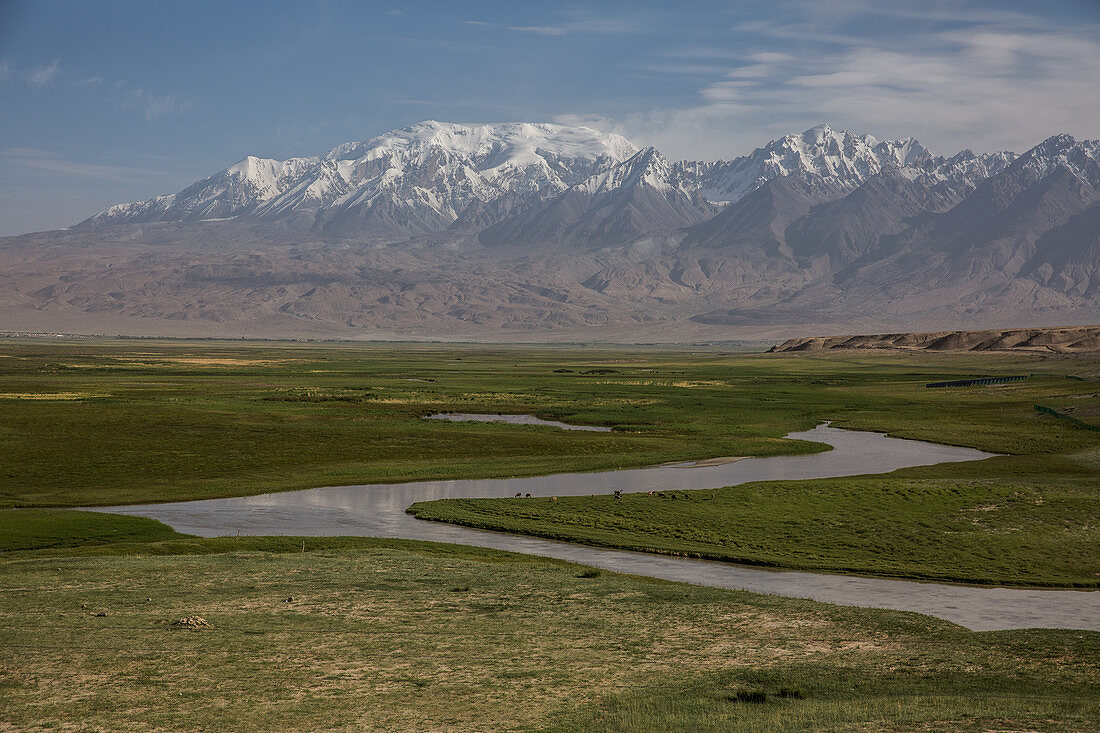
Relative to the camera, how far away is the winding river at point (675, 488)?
96.0 ft

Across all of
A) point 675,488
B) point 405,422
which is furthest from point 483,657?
point 405,422

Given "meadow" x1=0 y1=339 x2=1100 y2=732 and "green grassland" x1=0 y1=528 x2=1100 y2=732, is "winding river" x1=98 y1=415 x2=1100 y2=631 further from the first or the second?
"green grassland" x1=0 y1=528 x2=1100 y2=732

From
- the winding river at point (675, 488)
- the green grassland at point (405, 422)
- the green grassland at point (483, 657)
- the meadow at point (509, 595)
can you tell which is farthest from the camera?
the green grassland at point (405, 422)

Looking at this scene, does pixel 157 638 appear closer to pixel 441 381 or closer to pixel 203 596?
pixel 203 596

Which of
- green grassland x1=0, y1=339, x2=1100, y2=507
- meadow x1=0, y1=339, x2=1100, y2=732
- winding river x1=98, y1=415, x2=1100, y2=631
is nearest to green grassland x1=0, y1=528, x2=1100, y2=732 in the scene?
meadow x1=0, y1=339, x2=1100, y2=732

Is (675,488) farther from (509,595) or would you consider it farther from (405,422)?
(405,422)

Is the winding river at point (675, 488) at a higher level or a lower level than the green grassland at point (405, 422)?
lower

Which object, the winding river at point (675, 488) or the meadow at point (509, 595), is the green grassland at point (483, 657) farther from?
the winding river at point (675, 488)

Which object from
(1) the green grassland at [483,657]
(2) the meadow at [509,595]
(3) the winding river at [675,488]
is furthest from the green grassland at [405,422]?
(1) the green grassland at [483,657]

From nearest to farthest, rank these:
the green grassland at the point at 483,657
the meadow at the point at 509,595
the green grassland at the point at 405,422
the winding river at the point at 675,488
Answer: the green grassland at the point at 483,657 → the meadow at the point at 509,595 → the winding river at the point at 675,488 → the green grassland at the point at 405,422

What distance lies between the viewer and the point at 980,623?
26.9 metres

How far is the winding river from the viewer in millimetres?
29266

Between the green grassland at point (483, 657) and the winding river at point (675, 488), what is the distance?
366 cm

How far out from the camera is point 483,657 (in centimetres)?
2175
